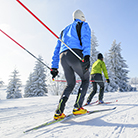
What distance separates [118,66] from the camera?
25.3 meters

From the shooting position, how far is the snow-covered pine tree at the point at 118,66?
23.9 metres

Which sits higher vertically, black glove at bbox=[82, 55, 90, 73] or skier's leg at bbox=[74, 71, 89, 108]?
black glove at bbox=[82, 55, 90, 73]

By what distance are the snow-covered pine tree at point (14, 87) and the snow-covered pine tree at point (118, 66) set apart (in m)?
22.3

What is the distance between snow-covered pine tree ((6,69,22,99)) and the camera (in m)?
24.6

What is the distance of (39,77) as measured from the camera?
2391 centimetres

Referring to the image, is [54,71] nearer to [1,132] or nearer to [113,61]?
[1,132]

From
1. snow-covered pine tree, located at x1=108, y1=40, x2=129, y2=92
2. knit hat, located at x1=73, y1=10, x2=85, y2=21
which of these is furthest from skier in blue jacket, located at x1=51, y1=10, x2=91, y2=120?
snow-covered pine tree, located at x1=108, y1=40, x2=129, y2=92

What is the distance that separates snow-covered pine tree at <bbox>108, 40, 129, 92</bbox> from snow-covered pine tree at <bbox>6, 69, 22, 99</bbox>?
22.3m

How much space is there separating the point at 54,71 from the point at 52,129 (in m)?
1.19

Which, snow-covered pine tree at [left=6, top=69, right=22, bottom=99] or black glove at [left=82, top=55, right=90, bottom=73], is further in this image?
snow-covered pine tree at [left=6, top=69, right=22, bottom=99]

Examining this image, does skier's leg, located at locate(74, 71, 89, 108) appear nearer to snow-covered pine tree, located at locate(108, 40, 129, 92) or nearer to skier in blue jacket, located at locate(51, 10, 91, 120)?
skier in blue jacket, located at locate(51, 10, 91, 120)

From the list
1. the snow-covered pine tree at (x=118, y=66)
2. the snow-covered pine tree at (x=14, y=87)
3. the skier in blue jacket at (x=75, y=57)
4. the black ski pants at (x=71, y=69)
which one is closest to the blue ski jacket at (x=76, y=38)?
the skier in blue jacket at (x=75, y=57)

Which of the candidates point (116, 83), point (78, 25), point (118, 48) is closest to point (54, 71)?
point (78, 25)

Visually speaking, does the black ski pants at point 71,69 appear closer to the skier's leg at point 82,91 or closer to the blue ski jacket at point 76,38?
the skier's leg at point 82,91
